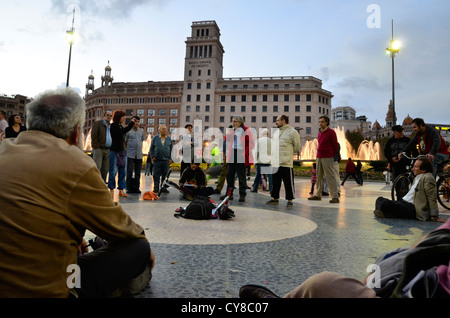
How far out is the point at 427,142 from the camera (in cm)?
660

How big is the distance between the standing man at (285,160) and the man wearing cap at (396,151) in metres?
2.29

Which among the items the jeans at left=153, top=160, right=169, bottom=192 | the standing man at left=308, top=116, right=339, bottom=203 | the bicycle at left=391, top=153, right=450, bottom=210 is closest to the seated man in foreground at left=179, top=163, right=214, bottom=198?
the jeans at left=153, top=160, right=169, bottom=192

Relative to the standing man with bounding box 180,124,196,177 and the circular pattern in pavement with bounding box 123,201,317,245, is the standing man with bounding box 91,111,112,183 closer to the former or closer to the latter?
the circular pattern in pavement with bounding box 123,201,317,245

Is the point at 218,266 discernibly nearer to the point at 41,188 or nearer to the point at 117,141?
the point at 41,188

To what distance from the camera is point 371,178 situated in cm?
2141

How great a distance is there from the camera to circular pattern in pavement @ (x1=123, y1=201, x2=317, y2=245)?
3607 mm

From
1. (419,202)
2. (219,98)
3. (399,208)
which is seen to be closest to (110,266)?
(399,208)

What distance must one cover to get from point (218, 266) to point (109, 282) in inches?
42.9

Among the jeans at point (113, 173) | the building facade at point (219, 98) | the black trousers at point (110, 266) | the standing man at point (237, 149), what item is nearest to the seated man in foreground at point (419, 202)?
the standing man at point (237, 149)

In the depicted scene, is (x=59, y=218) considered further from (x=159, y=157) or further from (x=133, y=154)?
(x=159, y=157)

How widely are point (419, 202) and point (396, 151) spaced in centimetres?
229

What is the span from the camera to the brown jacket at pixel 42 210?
1243 millimetres

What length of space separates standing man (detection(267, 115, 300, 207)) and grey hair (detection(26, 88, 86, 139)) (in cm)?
598

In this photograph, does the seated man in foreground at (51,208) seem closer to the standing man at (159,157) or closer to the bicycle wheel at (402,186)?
the bicycle wheel at (402,186)
